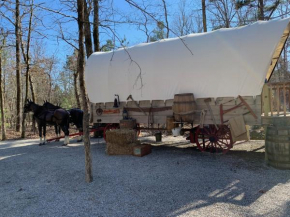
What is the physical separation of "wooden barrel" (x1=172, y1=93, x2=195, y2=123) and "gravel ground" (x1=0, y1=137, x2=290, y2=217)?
1097mm

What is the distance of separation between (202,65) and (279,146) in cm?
260

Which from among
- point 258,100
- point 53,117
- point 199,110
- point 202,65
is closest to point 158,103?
point 199,110

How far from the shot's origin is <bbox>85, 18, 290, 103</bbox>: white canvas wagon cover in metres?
4.98

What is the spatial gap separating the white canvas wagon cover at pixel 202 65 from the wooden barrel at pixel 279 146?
1004 millimetres

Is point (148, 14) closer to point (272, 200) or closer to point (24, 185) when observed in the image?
point (272, 200)

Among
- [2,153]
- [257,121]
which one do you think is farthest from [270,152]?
[2,153]

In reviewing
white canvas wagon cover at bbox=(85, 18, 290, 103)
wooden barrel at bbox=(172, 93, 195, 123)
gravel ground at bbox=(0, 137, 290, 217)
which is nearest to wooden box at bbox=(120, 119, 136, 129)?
white canvas wagon cover at bbox=(85, 18, 290, 103)

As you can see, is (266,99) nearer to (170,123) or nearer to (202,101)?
(202,101)

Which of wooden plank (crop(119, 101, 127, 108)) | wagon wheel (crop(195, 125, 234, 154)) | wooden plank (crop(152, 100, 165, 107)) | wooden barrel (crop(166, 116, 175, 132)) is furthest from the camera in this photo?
wooden plank (crop(119, 101, 127, 108))

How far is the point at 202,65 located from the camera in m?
5.73

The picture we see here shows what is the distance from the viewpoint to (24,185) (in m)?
4.15

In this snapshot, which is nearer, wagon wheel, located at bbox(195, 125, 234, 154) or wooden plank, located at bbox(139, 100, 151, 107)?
wagon wheel, located at bbox(195, 125, 234, 154)

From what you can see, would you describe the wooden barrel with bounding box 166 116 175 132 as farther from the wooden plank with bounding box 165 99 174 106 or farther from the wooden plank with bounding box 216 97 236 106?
the wooden plank with bounding box 216 97 236 106

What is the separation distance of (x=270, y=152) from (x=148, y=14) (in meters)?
3.71
